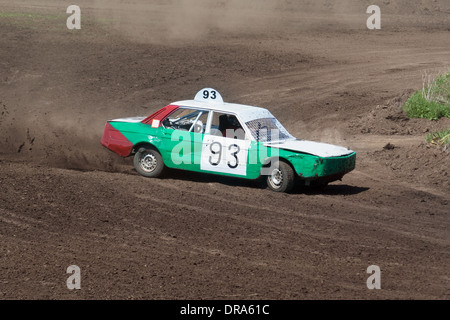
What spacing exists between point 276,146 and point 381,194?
2.03 m

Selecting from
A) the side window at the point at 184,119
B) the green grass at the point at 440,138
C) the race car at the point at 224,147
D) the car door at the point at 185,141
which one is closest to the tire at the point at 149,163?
the race car at the point at 224,147

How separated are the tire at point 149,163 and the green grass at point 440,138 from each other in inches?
223

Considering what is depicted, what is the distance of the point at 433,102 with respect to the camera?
17094mm

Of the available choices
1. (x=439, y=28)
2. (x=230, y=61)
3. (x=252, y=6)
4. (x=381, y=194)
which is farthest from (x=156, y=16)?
(x=381, y=194)

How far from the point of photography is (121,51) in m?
23.9

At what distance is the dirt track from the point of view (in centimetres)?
827

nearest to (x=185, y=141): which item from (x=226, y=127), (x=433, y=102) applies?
(x=226, y=127)

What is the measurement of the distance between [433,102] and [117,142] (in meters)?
7.95

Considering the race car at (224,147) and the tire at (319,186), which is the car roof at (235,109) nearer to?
the race car at (224,147)

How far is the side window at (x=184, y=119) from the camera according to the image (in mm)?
12539

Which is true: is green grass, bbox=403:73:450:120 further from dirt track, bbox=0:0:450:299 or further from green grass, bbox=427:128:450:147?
green grass, bbox=427:128:450:147

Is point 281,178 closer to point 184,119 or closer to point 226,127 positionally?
point 226,127

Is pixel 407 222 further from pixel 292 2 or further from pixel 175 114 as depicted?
pixel 292 2

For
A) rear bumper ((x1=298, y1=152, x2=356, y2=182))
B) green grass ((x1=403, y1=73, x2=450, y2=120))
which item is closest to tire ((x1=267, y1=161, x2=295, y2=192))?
rear bumper ((x1=298, y1=152, x2=356, y2=182))
